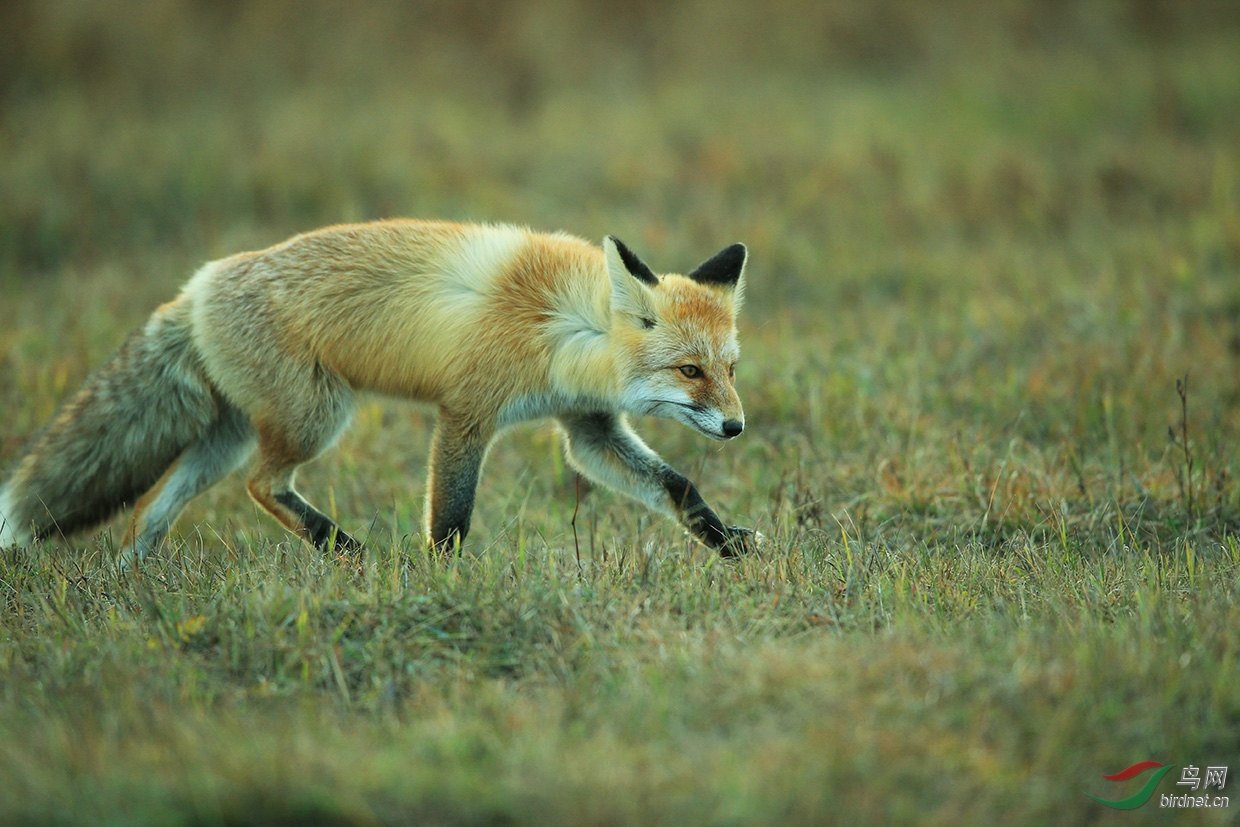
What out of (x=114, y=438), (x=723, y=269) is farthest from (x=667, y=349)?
(x=114, y=438)

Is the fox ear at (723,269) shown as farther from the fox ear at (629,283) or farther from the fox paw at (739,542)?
the fox paw at (739,542)

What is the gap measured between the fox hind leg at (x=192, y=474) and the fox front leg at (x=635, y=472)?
5.81 feet

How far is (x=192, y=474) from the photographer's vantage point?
5.08 m

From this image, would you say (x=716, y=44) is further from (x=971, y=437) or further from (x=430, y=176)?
(x=971, y=437)

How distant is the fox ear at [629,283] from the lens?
439 cm

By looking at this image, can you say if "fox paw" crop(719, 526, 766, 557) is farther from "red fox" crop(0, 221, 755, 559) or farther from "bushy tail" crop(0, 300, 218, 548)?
"bushy tail" crop(0, 300, 218, 548)

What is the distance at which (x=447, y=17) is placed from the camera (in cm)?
1625

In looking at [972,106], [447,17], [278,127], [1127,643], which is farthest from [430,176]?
[1127,643]

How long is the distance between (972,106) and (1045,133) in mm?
1269

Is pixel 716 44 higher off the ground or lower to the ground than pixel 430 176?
higher
